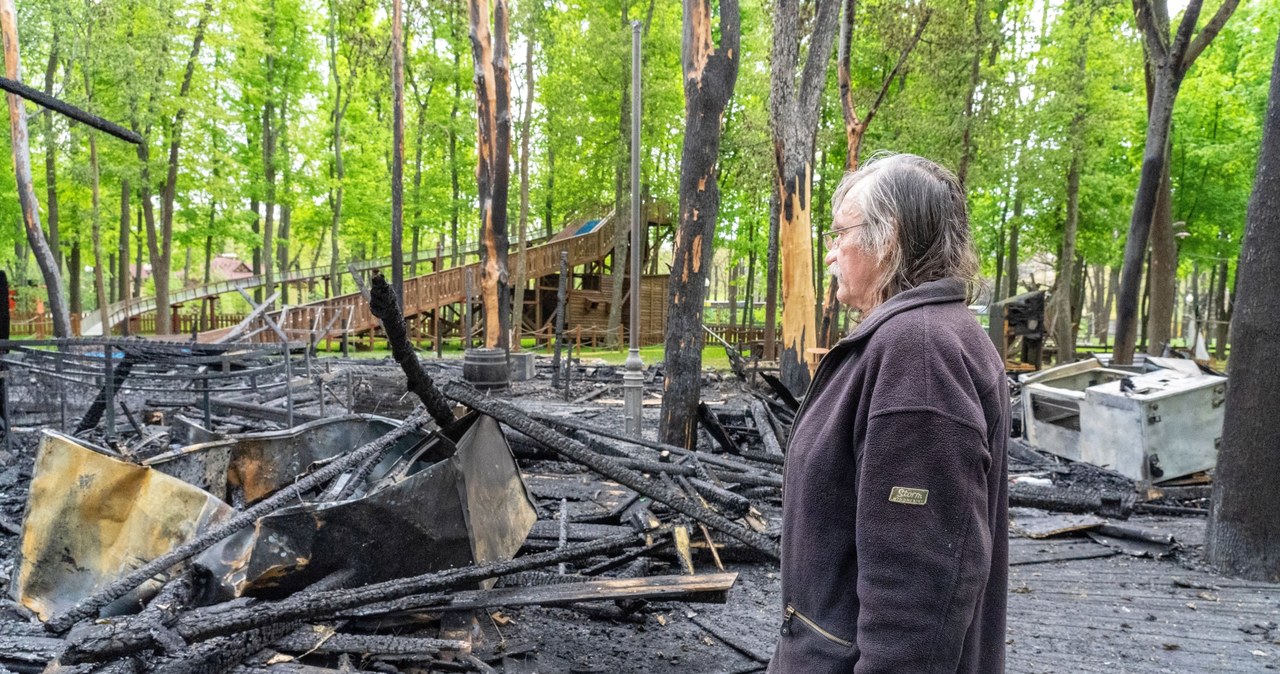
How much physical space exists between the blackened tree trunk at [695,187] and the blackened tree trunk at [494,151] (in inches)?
346

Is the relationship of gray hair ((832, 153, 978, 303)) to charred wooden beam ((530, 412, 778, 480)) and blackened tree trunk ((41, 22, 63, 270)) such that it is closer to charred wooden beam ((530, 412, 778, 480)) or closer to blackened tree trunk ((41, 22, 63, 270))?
charred wooden beam ((530, 412, 778, 480))

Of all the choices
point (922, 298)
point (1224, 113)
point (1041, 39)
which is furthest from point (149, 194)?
point (1224, 113)

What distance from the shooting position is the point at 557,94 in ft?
97.8

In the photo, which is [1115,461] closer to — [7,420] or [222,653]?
[222,653]

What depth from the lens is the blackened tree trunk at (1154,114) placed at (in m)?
10.9

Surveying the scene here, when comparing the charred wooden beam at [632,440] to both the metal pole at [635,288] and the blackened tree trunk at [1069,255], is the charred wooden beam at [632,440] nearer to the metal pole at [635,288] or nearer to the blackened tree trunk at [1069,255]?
the metal pole at [635,288]

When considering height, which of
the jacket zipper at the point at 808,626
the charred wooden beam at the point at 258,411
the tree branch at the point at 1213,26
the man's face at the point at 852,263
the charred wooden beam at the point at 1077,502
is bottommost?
the charred wooden beam at the point at 1077,502

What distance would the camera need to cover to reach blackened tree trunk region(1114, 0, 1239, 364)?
10891 mm

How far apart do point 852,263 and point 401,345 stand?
2287 millimetres

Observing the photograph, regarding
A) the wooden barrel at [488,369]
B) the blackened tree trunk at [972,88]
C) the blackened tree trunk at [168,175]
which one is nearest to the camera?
the wooden barrel at [488,369]

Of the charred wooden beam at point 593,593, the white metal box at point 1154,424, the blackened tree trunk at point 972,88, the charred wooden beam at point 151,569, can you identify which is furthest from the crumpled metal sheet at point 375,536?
the blackened tree trunk at point 972,88

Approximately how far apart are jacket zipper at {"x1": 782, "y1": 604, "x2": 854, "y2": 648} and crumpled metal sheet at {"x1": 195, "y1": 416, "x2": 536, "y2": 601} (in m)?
2.61

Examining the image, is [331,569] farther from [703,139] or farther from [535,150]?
[535,150]

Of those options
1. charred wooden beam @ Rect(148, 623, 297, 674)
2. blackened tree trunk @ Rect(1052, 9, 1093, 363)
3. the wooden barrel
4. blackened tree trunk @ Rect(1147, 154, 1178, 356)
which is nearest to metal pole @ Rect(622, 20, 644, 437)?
the wooden barrel
